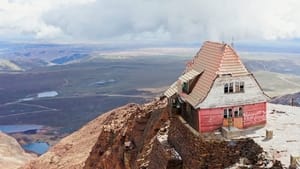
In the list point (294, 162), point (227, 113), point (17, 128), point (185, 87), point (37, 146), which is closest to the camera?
point (294, 162)

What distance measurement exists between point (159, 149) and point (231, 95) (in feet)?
19.3

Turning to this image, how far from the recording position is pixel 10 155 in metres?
88.6

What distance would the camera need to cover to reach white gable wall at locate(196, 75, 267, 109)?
24172 mm

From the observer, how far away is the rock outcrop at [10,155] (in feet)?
259

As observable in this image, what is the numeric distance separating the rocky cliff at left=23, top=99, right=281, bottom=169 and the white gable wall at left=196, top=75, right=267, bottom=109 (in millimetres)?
1775

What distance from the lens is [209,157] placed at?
74.0 feet

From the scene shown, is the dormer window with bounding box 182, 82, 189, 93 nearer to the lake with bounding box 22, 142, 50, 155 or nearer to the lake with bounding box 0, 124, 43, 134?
the lake with bounding box 22, 142, 50, 155

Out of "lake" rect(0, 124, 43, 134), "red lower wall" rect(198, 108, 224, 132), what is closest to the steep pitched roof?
"red lower wall" rect(198, 108, 224, 132)

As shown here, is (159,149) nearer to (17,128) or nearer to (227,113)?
(227,113)

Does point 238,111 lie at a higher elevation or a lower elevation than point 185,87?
lower

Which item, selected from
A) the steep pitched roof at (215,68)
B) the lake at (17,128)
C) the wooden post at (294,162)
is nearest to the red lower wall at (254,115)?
the steep pitched roof at (215,68)

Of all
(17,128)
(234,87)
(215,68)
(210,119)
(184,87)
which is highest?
(215,68)

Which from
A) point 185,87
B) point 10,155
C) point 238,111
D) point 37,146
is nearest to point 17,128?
point 37,146

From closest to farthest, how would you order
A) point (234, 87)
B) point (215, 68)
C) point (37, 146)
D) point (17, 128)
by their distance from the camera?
point (234, 87) < point (215, 68) < point (37, 146) < point (17, 128)
